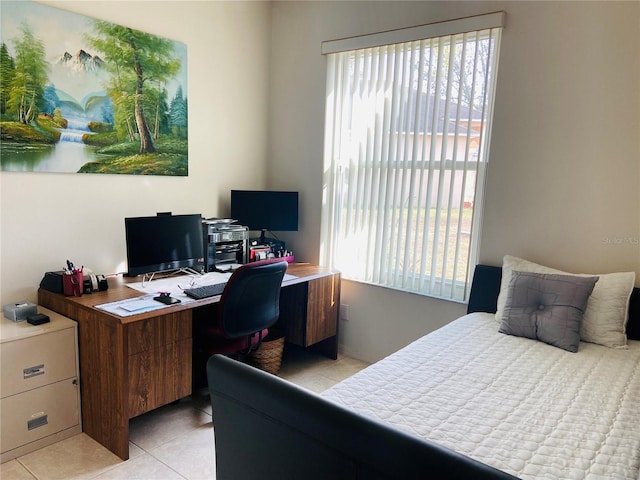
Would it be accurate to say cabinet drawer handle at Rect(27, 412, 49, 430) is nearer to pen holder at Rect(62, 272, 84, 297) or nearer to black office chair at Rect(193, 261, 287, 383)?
pen holder at Rect(62, 272, 84, 297)

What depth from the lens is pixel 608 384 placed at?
1870 millimetres

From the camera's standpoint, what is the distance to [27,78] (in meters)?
2.39

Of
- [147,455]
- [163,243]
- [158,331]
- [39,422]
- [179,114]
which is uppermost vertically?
[179,114]

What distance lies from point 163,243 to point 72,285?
0.58 m

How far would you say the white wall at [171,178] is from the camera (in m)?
2.48

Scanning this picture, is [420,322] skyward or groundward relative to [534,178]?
groundward

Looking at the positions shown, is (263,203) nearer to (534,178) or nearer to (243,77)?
(243,77)

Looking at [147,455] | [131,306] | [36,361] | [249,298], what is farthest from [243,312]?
[36,361]

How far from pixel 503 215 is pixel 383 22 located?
161 cm

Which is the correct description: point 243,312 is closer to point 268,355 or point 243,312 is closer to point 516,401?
point 268,355

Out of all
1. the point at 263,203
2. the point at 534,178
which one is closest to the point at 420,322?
the point at 534,178

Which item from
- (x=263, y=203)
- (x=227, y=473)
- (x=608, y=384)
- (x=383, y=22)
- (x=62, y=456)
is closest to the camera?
(x=227, y=473)

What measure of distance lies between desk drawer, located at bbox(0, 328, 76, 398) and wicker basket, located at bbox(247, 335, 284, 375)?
116cm

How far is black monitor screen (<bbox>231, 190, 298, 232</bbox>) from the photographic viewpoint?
351cm
